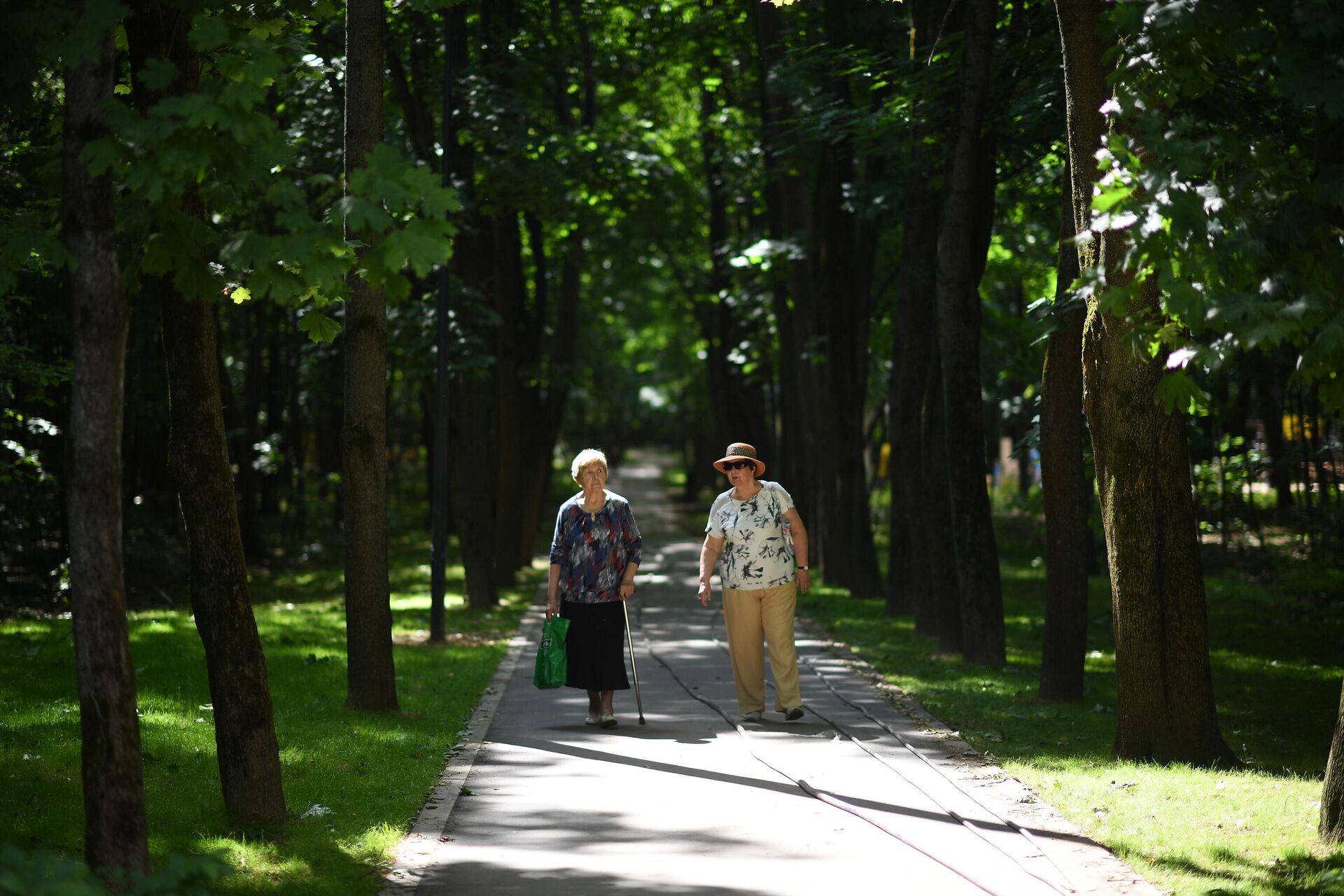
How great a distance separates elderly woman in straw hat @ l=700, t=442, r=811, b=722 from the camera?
34.0 feet

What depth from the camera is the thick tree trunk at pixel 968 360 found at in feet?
41.7

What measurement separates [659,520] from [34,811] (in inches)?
1389

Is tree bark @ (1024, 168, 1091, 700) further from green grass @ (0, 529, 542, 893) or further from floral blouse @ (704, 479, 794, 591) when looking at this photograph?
green grass @ (0, 529, 542, 893)

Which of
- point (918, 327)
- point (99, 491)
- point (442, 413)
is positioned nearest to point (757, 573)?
point (442, 413)

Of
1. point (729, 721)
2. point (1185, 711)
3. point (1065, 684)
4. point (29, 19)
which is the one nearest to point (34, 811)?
point (29, 19)

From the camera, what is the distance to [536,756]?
9195 mm

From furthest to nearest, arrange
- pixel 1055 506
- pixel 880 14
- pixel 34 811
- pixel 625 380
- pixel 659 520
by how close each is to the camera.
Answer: pixel 625 380 < pixel 659 520 < pixel 880 14 < pixel 1055 506 < pixel 34 811

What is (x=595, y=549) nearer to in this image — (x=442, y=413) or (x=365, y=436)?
(x=365, y=436)

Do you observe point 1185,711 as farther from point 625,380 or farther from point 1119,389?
point 625,380

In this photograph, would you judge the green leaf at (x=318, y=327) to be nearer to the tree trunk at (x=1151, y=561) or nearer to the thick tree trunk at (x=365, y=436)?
the thick tree trunk at (x=365, y=436)

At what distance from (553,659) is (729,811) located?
9.69 feet

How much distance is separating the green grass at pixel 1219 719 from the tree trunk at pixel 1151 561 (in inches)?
12.3

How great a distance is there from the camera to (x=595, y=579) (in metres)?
10.4

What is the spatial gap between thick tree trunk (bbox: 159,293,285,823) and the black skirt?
333cm
